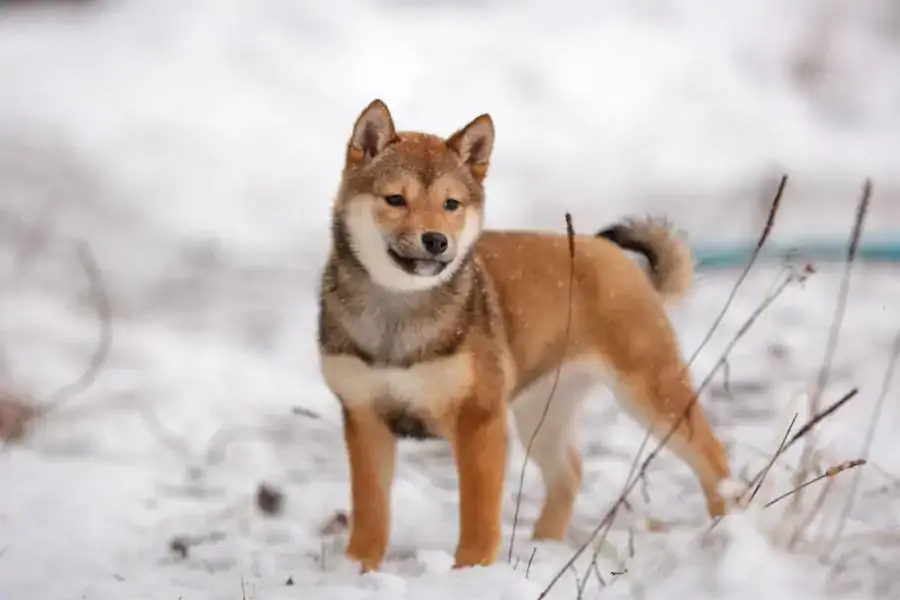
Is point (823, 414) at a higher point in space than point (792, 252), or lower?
lower

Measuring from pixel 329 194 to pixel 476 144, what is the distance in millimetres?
709

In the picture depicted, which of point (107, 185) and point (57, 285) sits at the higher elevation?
point (107, 185)

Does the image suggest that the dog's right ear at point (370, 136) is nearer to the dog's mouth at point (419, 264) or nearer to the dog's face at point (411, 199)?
the dog's face at point (411, 199)

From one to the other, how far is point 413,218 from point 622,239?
26.4 inches

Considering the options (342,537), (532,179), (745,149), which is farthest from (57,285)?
(745,149)

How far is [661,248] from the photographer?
6.26 feet

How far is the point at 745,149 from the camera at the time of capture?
2135mm

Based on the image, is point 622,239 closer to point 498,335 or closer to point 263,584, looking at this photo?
point 498,335

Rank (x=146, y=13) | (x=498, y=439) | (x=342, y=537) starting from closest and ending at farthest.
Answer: (x=498, y=439)
(x=342, y=537)
(x=146, y=13)

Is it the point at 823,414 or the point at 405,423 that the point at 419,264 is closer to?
the point at 405,423

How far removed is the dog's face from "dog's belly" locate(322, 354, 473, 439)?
0.42 feet

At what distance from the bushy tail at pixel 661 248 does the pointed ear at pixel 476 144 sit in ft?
1.65

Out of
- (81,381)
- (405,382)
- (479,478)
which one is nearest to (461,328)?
(405,382)

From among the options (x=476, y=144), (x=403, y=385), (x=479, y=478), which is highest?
(x=476, y=144)
